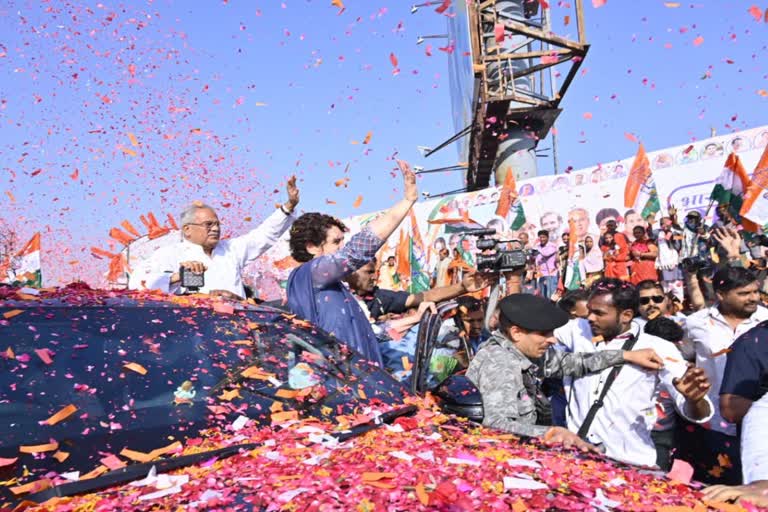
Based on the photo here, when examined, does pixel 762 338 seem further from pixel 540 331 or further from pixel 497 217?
pixel 497 217

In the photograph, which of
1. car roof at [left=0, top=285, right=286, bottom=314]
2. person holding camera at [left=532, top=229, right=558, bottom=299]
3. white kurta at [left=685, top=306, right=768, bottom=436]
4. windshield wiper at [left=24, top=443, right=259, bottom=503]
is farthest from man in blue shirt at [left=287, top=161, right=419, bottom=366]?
person holding camera at [left=532, top=229, right=558, bottom=299]

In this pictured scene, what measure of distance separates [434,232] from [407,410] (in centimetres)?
1352

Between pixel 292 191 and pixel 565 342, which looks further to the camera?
pixel 292 191

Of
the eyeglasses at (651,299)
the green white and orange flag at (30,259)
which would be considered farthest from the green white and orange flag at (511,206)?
the green white and orange flag at (30,259)

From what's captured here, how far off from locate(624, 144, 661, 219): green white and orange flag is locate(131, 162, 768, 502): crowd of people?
17.5 ft

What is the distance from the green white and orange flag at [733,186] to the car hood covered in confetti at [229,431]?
27.2ft

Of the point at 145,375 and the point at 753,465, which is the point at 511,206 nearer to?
the point at 753,465

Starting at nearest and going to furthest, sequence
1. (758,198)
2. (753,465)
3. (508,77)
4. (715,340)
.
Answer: (753,465)
(715,340)
(758,198)
(508,77)

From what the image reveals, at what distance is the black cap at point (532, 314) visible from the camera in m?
3.60

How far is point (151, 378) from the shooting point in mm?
2941

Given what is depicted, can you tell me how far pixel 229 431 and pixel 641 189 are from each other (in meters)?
10.8

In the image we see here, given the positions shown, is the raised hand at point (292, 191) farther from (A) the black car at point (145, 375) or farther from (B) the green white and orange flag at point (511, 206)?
(B) the green white and orange flag at point (511, 206)

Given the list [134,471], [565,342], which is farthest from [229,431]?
[565,342]

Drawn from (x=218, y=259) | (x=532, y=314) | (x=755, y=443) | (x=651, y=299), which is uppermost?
(x=218, y=259)
